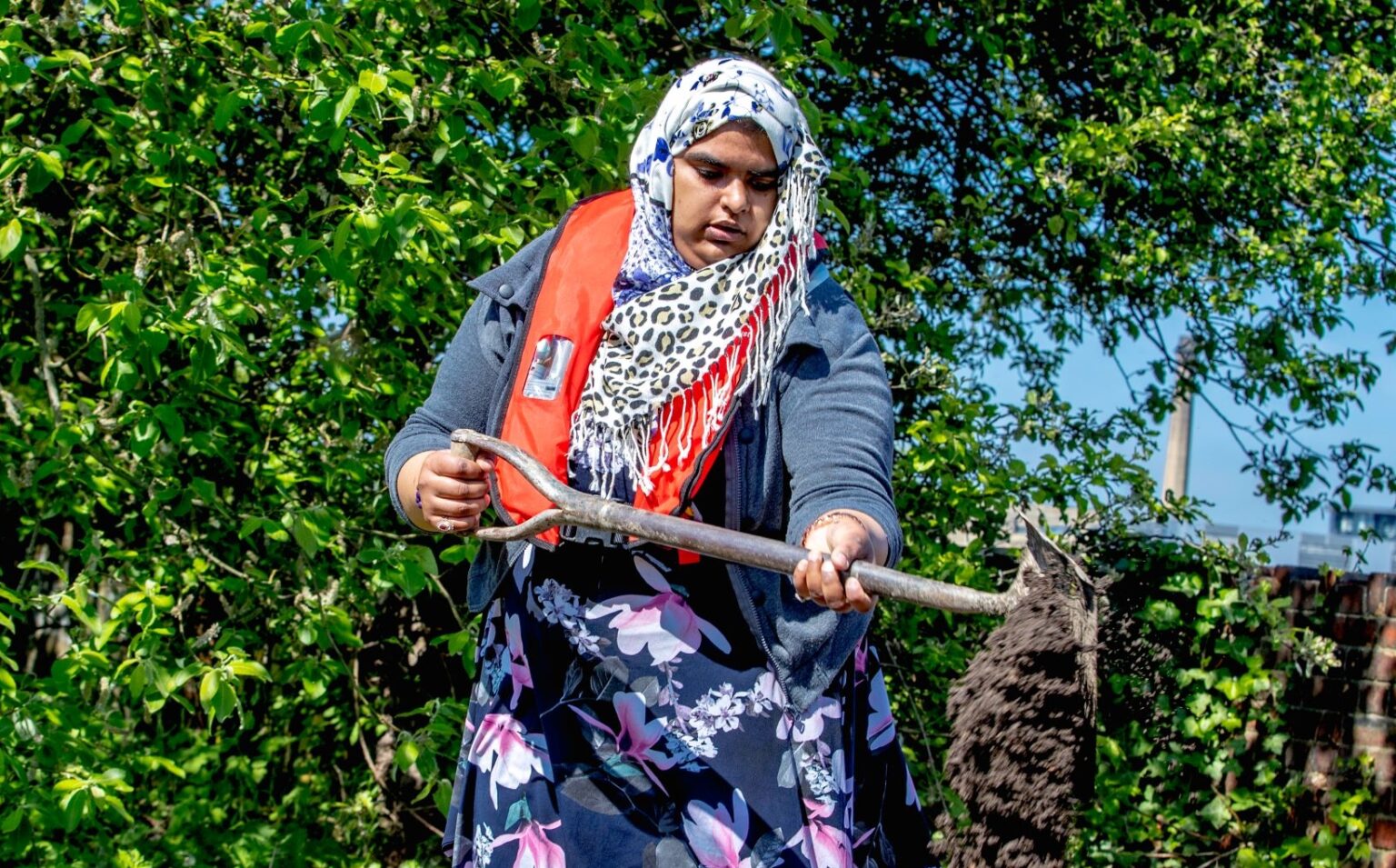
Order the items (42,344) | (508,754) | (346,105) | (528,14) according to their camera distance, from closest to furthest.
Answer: (508,754), (346,105), (528,14), (42,344)

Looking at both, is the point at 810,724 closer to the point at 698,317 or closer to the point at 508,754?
the point at 508,754

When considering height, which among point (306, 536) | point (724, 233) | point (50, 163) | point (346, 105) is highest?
point (346, 105)

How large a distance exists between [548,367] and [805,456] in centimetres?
40

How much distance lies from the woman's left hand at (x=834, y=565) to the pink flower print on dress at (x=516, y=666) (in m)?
0.55

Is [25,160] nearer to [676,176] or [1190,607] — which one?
[676,176]

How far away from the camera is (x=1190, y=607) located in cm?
495

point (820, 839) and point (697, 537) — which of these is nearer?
point (697, 537)

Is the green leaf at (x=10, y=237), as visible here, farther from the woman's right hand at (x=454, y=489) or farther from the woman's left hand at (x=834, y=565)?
the woman's left hand at (x=834, y=565)

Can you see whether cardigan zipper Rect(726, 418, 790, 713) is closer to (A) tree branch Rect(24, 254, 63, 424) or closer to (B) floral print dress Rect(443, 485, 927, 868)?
(B) floral print dress Rect(443, 485, 927, 868)

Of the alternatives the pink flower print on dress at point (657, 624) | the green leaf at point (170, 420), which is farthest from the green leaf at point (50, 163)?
the pink flower print on dress at point (657, 624)

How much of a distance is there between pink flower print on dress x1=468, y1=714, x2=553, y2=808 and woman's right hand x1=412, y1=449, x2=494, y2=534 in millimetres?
309

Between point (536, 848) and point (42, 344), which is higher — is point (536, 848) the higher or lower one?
the lower one

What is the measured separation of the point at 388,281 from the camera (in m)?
3.21

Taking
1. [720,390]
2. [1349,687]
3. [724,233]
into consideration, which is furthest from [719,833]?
[1349,687]
